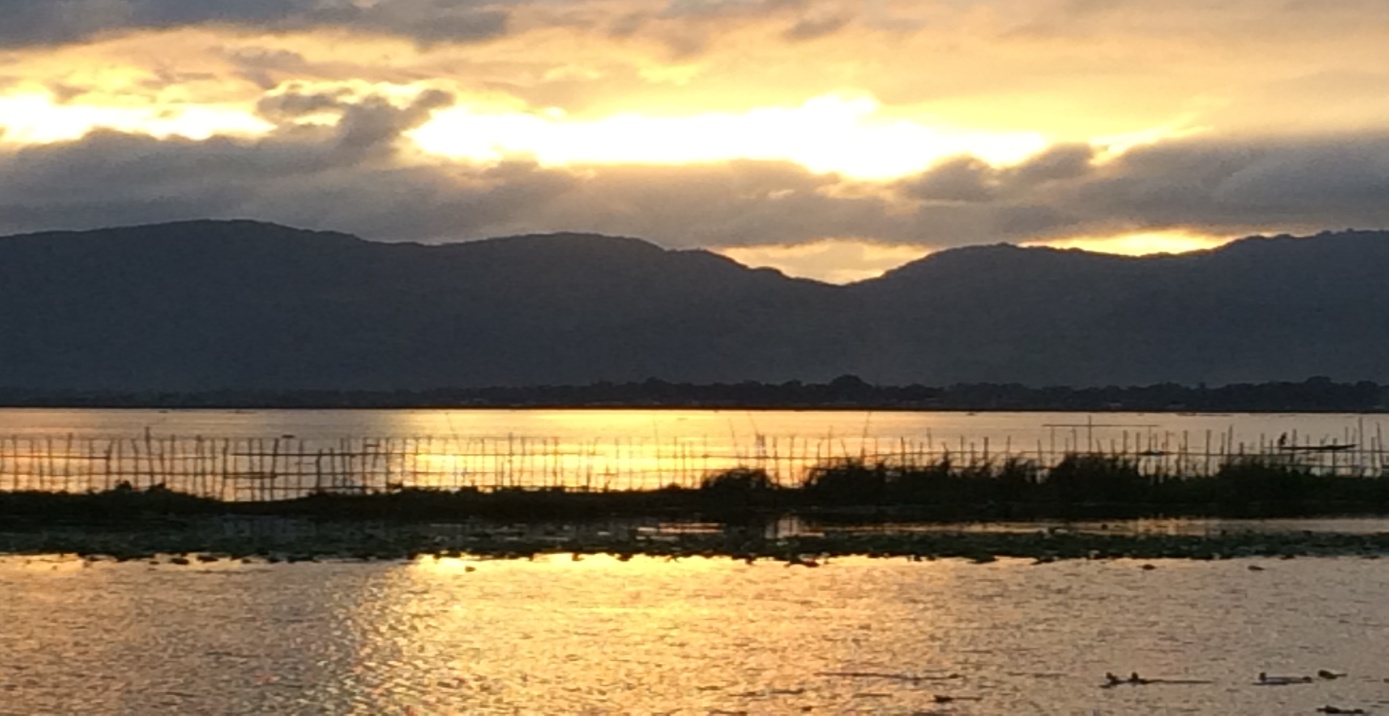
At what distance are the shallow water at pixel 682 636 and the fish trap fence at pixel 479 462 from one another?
17381mm

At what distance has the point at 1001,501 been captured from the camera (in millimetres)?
47812

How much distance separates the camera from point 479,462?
8125 centimetres

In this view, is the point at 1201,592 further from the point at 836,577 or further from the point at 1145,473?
the point at 1145,473

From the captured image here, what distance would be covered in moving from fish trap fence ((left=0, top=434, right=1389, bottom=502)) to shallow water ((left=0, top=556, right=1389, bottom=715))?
17381 mm

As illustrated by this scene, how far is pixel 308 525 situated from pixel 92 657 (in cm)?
1979

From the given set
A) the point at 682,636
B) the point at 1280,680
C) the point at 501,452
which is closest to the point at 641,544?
the point at 682,636

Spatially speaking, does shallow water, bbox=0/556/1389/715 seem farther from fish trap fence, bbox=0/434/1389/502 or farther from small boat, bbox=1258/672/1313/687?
fish trap fence, bbox=0/434/1389/502

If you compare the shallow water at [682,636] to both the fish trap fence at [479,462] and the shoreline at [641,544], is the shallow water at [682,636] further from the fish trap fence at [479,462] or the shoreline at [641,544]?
the fish trap fence at [479,462]

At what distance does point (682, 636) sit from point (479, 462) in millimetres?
57629

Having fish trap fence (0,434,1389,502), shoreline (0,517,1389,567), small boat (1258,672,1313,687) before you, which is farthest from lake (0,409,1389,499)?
small boat (1258,672,1313,687)

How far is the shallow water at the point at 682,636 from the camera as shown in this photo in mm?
19938

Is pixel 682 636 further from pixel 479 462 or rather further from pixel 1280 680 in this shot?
pixel 479 462

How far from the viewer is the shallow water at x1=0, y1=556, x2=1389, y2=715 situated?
65.4 ft

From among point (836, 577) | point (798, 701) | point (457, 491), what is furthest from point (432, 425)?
point (798, 701)
